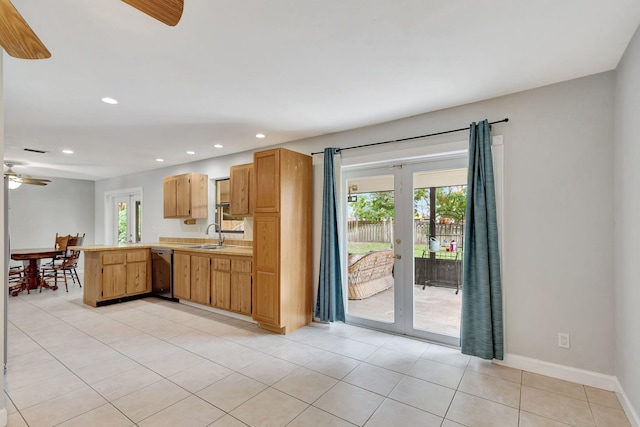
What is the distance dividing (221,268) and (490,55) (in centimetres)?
395

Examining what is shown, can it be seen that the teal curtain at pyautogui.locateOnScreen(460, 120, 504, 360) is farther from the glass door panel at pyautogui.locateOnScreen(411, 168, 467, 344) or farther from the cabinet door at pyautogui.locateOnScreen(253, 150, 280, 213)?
the cabinet door at pyautogui.locateOnScreen(253, 150, 280, 213)

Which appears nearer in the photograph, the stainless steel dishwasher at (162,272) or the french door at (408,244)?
the french door at (408,244)

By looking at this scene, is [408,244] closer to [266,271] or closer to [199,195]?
[266,271]

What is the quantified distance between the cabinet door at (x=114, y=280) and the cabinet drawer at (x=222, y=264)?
1.78m

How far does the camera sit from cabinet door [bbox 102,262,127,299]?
4.87m

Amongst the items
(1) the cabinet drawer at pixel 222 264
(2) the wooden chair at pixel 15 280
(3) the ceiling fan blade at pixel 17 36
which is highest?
(3) the ceiling fan blade at pixel 17 36

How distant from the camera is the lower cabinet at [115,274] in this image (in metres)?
4.83

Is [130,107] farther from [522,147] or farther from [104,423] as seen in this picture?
[522,147]

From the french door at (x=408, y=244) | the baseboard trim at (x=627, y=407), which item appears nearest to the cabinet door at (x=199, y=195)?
the french door at (x=408, y=244)

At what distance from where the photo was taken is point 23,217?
741 cm

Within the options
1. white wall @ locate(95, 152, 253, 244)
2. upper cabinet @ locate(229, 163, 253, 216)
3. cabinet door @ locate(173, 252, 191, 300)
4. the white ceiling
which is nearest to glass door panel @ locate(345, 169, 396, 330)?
the white ceiling

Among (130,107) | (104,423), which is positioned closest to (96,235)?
(130,107)

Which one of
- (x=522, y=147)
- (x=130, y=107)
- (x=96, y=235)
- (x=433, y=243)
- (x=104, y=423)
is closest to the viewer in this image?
(x=104, y=423)

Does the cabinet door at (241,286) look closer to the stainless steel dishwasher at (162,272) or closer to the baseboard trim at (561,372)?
the stainless steel dishwasher at (162,272)
